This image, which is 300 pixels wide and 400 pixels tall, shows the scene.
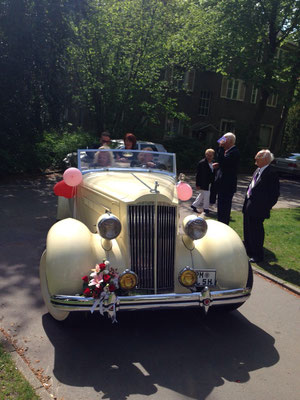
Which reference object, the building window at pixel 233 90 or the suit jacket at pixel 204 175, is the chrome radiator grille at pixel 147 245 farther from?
the building window at pixel 233 90

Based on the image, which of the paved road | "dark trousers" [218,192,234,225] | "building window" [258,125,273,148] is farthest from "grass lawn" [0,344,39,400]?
"building window" [258,125,273,148]

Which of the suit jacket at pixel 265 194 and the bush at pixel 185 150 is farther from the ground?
the suit jacket at pixel 265 194

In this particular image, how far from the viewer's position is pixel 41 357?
327 cm

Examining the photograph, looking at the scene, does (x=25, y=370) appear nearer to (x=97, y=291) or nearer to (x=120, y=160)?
(x=97, y=291)

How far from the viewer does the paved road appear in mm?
3004

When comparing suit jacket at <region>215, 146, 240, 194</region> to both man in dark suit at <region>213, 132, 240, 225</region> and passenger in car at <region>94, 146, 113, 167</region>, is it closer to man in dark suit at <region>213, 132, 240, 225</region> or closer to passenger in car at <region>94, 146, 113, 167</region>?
man in dark suit at <region>213, 132, 240, 225</region>

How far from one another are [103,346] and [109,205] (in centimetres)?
151

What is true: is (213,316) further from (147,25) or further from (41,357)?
(147,25)

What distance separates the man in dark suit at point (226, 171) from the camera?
257 inches

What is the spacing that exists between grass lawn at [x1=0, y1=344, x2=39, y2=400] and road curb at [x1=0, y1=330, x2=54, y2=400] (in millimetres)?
35

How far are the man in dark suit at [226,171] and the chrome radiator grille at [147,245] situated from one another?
319 cm

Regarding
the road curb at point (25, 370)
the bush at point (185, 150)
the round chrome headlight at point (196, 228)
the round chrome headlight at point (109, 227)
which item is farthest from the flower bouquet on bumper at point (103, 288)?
the bush at point (185, 150)

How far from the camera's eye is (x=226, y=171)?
663 cm

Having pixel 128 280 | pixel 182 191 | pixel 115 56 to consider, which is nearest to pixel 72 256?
pixel 128 280
